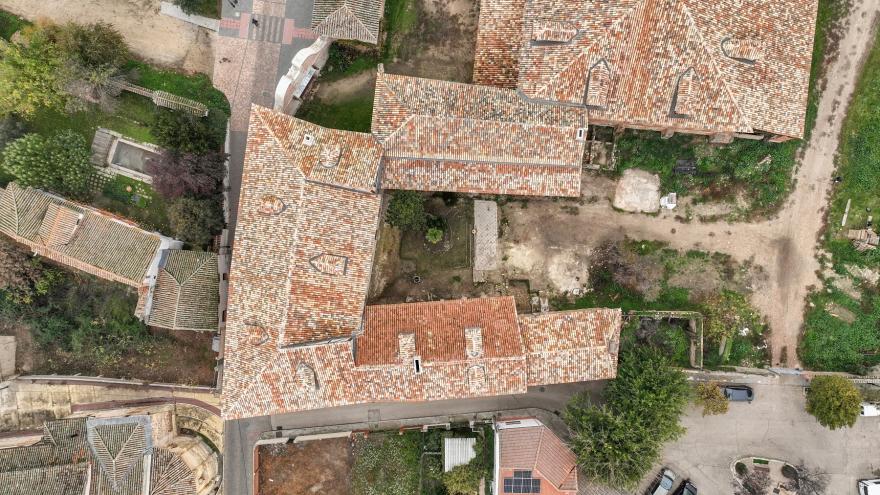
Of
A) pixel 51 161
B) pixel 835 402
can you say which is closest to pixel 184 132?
pixel 51 161

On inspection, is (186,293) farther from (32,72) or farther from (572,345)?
(572,345)

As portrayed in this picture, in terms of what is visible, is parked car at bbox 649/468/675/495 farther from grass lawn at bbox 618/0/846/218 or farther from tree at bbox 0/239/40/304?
tree at bbox 0/239/40/304

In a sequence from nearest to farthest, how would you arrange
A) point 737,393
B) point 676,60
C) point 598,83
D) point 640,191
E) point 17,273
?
point 676,60 → point 598,83 → point 17,273 → point 737,393 → point 640,191

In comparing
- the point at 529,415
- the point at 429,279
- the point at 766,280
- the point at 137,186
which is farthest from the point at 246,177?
the point at 766,280

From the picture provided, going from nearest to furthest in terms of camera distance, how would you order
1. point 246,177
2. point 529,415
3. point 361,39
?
point 246,177 → point 361,39 → point 529,415

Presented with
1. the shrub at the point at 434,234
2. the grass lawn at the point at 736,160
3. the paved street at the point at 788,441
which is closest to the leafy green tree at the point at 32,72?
the shrub at the point at 434,234

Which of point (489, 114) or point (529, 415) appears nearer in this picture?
point (489, 114)

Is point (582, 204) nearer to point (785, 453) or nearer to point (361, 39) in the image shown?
point (361, 39)
